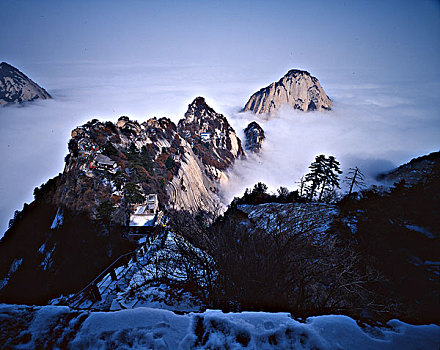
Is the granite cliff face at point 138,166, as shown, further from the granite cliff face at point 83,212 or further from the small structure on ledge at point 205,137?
the small structure on ledge at point 205,137

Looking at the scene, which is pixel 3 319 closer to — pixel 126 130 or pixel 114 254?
pixel 114 254

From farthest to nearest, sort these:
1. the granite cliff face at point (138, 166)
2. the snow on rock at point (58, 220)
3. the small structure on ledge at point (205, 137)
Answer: the small structure on ledge at point (205, 137), the granite cliff face at point (138, 166), the snow on rock at point (58, 220)

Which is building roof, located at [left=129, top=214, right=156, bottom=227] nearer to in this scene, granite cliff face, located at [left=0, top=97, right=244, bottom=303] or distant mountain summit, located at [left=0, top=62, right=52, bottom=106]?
granite cliff face, located at [left=0, top=97, right=244, bottom=303]

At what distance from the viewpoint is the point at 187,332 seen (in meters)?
2.77

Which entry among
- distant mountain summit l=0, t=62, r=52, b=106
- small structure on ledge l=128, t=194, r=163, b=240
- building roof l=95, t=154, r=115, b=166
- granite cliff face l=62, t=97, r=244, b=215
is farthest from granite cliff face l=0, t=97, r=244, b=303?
distant mountain summit l=0, t=62, r=52, b=106

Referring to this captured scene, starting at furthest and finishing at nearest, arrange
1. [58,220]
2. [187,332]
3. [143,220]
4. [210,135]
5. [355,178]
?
1. [210,135]
2. [58,220]
3. [143,220]
4. [355,178]
5. [187,332]

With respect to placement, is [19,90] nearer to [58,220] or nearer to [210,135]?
[58,220]

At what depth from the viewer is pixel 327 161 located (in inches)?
1123

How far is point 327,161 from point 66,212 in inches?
1533

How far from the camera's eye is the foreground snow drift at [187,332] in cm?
262

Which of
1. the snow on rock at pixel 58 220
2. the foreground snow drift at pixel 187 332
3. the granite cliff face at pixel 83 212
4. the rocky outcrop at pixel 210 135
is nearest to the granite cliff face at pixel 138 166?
the granite cliff face at pixel 83 212

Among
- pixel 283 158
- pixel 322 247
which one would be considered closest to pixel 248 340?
pixel 322 247

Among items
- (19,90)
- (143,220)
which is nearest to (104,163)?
(143,220)

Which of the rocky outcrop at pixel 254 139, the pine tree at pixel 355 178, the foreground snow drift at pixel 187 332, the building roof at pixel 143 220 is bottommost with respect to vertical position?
the building roof at pixel 143 220
